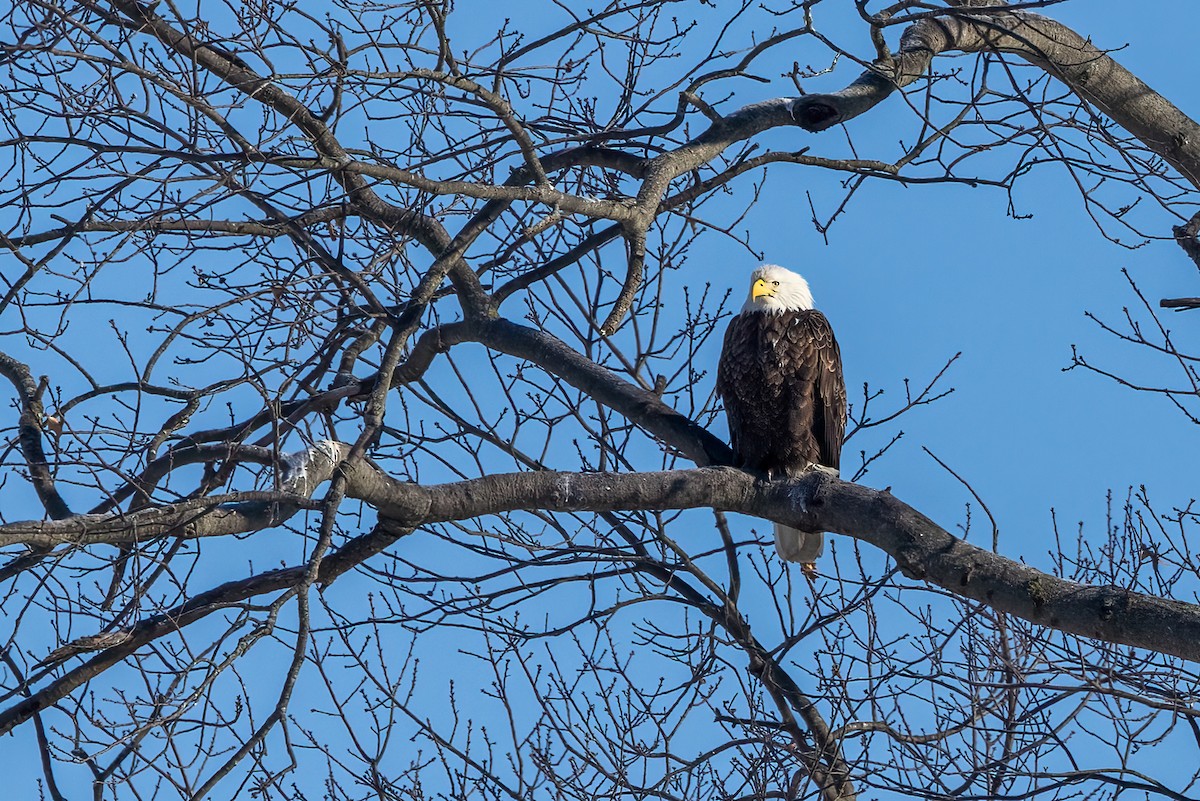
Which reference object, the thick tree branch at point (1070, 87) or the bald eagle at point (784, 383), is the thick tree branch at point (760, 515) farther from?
the thick tree branch at point (1070, 87)

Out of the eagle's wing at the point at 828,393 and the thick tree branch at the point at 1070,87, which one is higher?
the thick tree branch at the point at 1070,87

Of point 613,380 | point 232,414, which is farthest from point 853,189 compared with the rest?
point 232,414

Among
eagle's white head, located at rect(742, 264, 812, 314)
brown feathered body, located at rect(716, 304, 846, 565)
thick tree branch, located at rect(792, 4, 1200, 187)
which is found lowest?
brown feathered body, located at rect(716, 304, 846, 565)

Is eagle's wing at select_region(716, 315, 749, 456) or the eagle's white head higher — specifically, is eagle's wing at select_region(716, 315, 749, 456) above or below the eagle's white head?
below

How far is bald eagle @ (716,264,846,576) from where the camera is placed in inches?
183

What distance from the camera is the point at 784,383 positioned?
4.80 metres

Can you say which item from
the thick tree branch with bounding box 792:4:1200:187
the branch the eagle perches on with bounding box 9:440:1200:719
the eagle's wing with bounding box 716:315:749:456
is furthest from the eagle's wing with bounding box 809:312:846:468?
the branch the eagle perches on with bounding box 9:440:1200:719

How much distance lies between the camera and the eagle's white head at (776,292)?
5.02 meters

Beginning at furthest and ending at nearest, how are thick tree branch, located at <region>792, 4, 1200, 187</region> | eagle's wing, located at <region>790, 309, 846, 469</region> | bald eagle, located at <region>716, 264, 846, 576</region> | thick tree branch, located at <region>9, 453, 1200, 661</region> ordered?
eagle's wing, located at <region>790, 309, 846, 469</region>
bald eagle, located at <region>716, 264, 846, 576</region>
thick tree branch, located at <region>792, 4, 1200, 187</region>
thick tree branch, located at <region>9, 453, 1200, 661</region>

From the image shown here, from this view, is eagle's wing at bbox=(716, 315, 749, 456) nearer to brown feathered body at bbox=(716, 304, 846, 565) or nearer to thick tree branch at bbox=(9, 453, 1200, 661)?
brown feathered body at bbox=(716, 304, 846, 565)

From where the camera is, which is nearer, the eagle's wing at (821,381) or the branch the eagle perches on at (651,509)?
the branch the eagle perches on at (651,509)

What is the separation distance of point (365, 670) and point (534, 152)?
6.75ft

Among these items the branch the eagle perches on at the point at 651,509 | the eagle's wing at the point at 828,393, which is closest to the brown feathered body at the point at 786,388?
the eagle's wing at the point at 828,393

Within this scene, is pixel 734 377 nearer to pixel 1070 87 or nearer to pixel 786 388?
pixel 786 388
